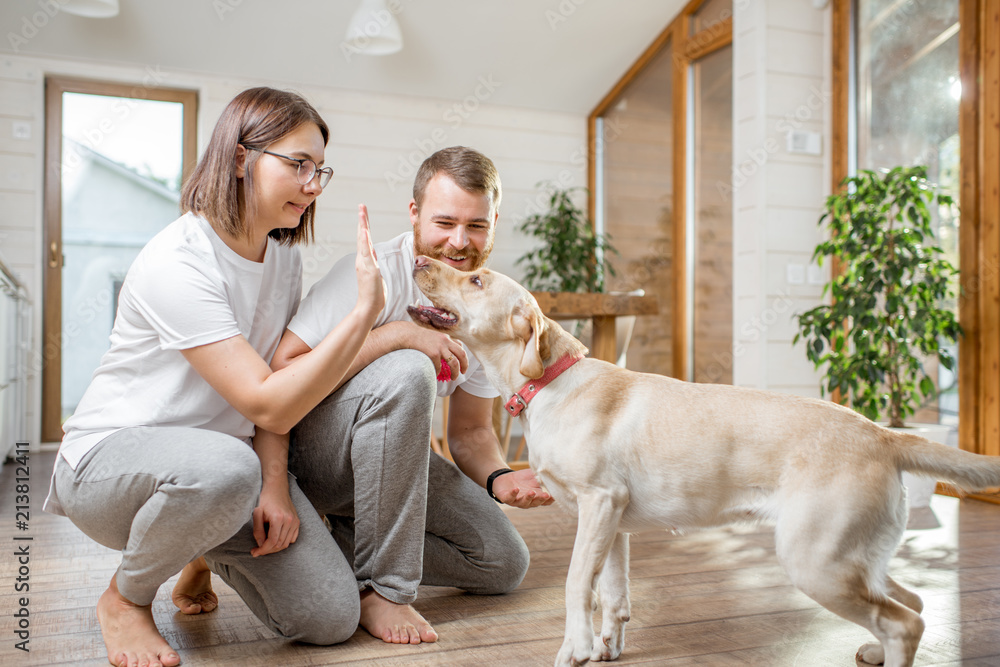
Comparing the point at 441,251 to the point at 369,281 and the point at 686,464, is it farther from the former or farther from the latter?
the point at 686,464

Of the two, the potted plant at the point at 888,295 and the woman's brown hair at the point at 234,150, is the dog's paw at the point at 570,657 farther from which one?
the potted plant at the point at 888,295

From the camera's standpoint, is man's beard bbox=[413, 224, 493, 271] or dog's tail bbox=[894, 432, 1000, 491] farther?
man's beard bbox=[413, 224, 493, 271]

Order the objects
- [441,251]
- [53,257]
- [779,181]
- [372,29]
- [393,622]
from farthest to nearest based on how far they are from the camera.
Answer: [53,257], [372,29], [779,181], [441,251], [393,622]

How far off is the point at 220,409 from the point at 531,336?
669 mm

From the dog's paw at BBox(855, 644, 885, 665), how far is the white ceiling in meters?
4.48

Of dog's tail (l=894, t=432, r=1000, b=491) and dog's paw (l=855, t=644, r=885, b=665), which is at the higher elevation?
dog's tail (l=894, t=432, r=1000, b=491)

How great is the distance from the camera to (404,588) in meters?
1.63

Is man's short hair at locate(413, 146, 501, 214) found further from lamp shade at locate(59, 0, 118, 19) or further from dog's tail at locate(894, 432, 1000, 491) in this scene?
lamp shade at locate(59, 0, 118, 19)

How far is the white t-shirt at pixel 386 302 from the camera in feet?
5.41

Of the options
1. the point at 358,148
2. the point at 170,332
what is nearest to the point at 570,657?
the point at 170,332

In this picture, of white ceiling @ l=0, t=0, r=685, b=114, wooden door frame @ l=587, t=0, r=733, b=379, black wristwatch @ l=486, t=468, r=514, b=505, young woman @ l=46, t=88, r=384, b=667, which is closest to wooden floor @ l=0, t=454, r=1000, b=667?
young woman @ l=46, t=88, r=384, b=667

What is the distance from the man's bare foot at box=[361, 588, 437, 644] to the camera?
1.57 meters

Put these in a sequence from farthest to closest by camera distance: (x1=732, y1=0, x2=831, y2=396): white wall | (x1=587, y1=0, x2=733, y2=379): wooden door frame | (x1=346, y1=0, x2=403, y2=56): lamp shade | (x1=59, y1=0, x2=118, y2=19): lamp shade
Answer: (x1=587, y1=0, x2=733, y2=379): wooden door frame < (x1=346, y1=0, x2=403, y2=56): lamp shade < (x1=732, y1=0, x2=831, y2=396): white wall < (x1=59, y1=0, x2=118, y2=19): lamp shade

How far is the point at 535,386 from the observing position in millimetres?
1504
